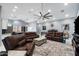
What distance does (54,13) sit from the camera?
2.84m

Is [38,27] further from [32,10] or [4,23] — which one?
[4,23]

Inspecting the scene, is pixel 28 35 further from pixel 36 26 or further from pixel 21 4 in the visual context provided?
pixel 21 4

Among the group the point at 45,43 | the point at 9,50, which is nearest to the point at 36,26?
the point at 45,43

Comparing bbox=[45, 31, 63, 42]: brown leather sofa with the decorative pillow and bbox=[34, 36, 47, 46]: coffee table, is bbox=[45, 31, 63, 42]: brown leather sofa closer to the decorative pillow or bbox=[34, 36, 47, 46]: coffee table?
bbox=[34, 36, 47, 46]: coffee table

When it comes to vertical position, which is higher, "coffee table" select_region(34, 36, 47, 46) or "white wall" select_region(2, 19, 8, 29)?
"white wall" select_region(2, 19, 8, 29)

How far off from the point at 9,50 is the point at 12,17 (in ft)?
2.70

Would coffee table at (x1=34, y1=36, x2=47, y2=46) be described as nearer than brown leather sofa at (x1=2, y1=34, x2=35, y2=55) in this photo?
No

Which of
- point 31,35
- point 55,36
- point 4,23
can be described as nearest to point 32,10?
point 31,35

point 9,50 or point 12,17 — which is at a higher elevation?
point 12,17

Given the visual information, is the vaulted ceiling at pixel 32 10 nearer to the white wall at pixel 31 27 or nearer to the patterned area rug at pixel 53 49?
the white wall at pixel 31 27

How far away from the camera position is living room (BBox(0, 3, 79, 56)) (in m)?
2.78

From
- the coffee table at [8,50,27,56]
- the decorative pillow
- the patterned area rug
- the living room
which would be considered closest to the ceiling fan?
the living room

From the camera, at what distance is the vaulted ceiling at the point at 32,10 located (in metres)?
2.78

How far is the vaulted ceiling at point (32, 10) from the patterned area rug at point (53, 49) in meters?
0.69
